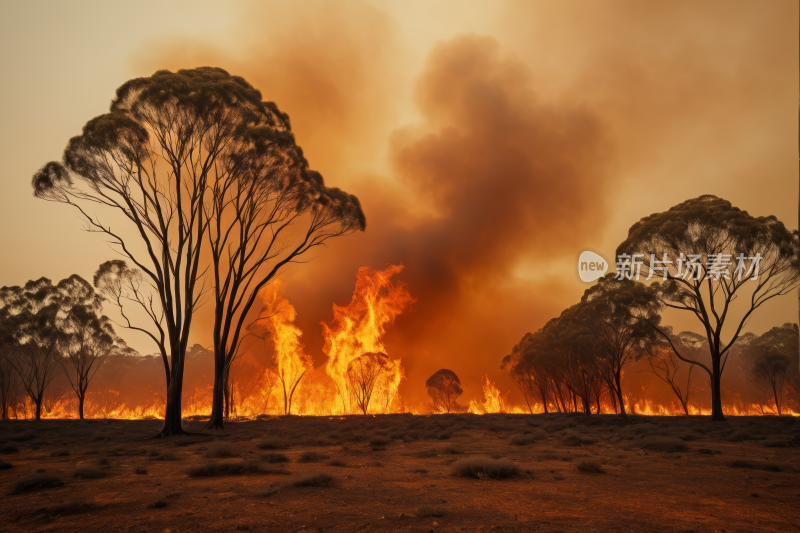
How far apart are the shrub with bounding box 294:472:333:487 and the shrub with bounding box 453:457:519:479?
357 centimetres

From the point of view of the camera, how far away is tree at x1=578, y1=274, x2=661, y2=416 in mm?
41531

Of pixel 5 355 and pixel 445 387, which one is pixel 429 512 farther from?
pixel 445 387

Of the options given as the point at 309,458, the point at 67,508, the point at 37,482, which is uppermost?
the point at 67,508

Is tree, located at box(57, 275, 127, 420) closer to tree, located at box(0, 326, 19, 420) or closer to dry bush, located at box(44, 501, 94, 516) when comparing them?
tree, located at box(0, 326, 19, 420)

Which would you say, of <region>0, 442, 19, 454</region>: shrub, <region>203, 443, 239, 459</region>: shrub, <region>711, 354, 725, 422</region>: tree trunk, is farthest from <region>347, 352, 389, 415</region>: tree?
<region>203, 443, 239, 459</region>: shrub

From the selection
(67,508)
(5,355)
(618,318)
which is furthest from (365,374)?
(67,508)

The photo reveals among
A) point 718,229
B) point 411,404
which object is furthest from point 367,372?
point 718,229

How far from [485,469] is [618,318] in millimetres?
38899

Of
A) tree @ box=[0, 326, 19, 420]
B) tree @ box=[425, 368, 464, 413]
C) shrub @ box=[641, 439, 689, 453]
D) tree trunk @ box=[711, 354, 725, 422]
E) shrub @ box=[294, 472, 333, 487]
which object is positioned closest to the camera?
shrub @ box=[294, 472, 333, 487]

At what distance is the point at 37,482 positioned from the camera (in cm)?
920

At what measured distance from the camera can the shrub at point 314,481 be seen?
9.27 meters

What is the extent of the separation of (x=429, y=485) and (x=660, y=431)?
20.4 metres

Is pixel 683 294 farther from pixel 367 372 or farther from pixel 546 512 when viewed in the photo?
pixel 367 372

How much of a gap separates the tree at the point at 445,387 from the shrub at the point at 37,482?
77.5 metres
